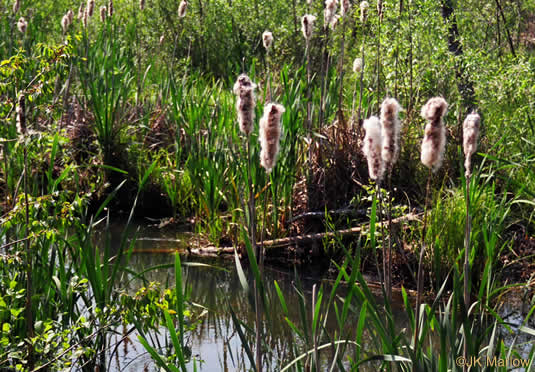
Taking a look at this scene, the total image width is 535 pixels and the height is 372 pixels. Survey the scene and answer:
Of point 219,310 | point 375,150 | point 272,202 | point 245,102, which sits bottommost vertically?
point 219,310

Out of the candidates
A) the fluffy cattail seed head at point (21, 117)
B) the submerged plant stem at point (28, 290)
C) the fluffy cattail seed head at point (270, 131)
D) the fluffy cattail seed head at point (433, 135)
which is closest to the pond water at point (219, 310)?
the submerged plant stem at point (28, 290)

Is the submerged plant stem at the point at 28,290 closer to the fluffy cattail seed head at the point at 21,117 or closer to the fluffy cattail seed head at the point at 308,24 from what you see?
the fluffy cattail seed head at the point at 21,117

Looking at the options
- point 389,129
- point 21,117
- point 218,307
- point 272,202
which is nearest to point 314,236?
point 272,202

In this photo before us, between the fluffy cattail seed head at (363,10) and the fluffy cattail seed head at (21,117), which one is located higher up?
the fluffy cattail seed head at (363,10)

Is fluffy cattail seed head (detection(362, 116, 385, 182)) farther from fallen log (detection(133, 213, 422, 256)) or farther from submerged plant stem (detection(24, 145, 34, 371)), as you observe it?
fallen log (detection(133, 213, 422, 256))

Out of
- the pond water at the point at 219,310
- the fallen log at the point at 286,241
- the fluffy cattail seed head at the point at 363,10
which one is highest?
the fluffy cattail seed head at the point at 363,10

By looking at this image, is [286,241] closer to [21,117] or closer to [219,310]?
[219,310]

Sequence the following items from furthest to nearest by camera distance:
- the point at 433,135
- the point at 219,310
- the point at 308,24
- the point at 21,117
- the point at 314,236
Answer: the point at 314,236, the point at 219,310, the point at 308,24, the point at 21,117, the point at 433,135

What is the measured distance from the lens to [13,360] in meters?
3.06

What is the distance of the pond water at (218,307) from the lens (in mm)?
3639

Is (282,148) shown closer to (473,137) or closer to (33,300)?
(33,300)

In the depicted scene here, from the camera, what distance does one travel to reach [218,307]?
4.59 meters

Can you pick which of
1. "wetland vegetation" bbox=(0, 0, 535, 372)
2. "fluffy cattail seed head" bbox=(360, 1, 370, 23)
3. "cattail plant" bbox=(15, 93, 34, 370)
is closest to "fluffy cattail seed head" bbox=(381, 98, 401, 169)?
"wetland vegetation" bbox=(0, 0, 535, 372)

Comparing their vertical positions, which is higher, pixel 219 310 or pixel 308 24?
pixel 308 24
